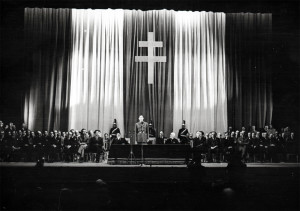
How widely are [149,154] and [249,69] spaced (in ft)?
21.3

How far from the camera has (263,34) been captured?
46.0ft

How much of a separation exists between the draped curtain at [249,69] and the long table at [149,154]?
497cm

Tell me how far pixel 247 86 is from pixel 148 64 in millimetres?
3989

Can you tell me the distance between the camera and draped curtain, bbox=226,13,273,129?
14.0 metres

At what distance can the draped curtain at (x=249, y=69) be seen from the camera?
1395 cm

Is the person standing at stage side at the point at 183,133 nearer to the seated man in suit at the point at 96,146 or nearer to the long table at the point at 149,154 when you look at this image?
the long table at the point at 149,154
